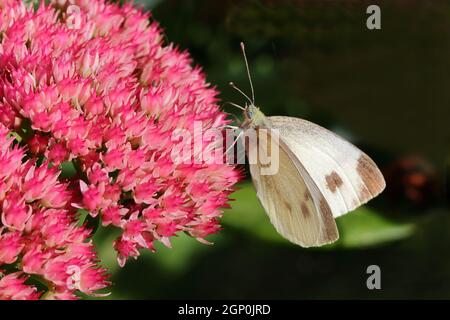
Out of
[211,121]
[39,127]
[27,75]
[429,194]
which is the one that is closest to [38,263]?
[39,127]

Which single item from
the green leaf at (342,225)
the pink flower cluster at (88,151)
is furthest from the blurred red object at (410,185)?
the pink flower cluster at (88,151)

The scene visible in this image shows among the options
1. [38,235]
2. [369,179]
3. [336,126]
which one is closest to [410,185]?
[336,126]

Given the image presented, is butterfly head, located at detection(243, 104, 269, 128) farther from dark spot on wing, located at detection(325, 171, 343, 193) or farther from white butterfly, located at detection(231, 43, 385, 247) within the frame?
dark spot on wing, located at detection(325, 171, 343, 193)

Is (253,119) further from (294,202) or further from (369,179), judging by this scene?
(369,179)

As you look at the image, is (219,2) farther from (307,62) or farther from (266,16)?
(307,62)

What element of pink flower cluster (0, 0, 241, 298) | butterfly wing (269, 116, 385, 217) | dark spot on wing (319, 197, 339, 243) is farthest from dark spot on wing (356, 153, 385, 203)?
pink flower cluster (0, 0, 241, 298)

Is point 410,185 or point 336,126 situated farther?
point 336,126
